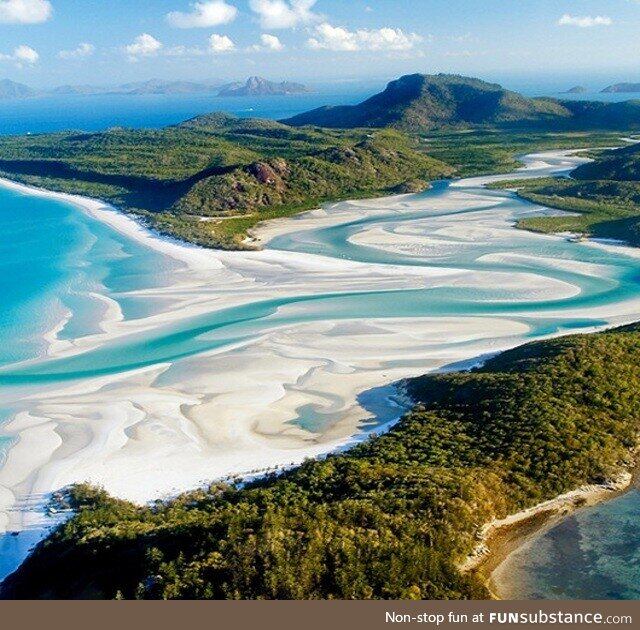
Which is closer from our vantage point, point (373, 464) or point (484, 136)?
point (373, 464)

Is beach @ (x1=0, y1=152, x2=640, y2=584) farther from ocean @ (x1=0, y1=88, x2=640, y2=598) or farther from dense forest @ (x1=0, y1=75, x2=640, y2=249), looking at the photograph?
dense forest @ (x1=0, y1=75, x2=640, y2=249)

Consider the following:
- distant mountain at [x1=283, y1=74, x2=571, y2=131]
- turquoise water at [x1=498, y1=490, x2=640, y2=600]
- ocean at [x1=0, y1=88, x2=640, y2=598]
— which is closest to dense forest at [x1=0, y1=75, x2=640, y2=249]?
distant mountain at [x1=283, y1=74, x2=571, y2=131]

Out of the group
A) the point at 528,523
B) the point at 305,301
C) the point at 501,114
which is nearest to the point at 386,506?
the point at 528,523

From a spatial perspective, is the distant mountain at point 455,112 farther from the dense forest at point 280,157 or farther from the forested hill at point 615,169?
the forested hill at point 615,169

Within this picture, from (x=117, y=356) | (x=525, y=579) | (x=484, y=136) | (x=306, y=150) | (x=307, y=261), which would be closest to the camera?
(x=525, y=579)

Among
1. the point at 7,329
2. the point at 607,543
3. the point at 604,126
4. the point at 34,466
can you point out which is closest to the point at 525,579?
the point at 607,543

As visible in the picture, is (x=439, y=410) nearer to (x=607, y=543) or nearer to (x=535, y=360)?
(x=535, y=360)
